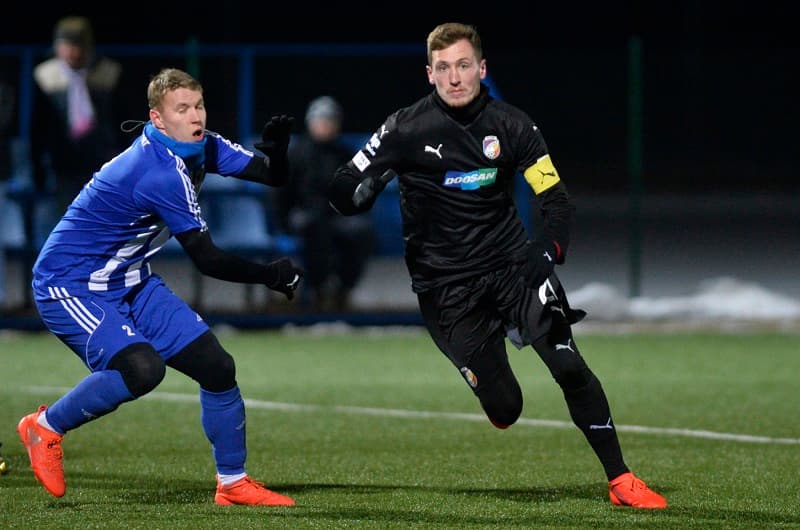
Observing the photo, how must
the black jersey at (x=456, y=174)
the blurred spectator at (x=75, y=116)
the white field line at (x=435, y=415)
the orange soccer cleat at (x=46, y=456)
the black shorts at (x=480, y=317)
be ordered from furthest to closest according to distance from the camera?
1. the blurred spectator at (x=75, y=116)
2. the white field line at (x=435, y=415)
3. the black shorts at (x=480, y=317)
4. the black jersey at (x=456, y=174)
5. the orange soccer cleat at (x=46, y=456)

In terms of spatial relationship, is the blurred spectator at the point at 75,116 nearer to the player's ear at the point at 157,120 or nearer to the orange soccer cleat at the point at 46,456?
the player's ear at the point at 157,120

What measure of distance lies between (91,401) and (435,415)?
11.4 feet

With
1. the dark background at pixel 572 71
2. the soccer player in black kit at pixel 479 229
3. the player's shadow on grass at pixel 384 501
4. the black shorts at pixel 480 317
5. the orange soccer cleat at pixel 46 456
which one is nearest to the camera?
the player's shadow on grass at pixel 384 501

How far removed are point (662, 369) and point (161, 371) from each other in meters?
5.98

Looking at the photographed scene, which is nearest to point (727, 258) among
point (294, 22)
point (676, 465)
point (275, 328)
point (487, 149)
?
point (275, 328)

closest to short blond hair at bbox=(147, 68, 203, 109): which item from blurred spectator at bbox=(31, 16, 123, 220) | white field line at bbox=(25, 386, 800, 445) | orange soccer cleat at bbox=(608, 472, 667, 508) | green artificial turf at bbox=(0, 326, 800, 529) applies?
green artificial turf at bbox=(0, 326, 800, 529)

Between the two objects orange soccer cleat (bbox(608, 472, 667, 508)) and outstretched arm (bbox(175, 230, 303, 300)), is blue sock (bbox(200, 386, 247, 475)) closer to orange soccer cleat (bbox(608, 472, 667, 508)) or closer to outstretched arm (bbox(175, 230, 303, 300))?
outstretched arm (bbox(175, 230, 303, 300))

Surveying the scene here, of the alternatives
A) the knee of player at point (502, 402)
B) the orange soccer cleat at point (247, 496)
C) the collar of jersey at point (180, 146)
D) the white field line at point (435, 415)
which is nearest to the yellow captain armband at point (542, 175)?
the knee of player at point (502, 402)

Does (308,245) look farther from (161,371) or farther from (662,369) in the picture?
(161,371)

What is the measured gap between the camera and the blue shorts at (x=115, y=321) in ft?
22.3

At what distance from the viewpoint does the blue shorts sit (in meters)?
6.80

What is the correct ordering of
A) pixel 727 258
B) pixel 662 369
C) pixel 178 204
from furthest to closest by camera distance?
1. pixel 727 258
2. pixel 662 369
3. pixel 178 204

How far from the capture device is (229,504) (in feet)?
22.5

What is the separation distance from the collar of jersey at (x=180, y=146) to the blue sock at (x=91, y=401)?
37.5 inches
